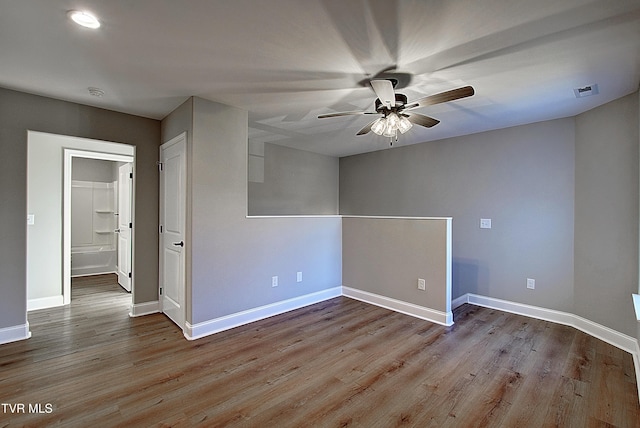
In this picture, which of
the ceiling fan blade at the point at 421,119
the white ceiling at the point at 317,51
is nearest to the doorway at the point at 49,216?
the white ceiling at the point at 317,51

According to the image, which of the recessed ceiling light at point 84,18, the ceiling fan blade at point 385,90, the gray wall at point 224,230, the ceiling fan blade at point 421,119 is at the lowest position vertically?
the gray wall at point 224,230

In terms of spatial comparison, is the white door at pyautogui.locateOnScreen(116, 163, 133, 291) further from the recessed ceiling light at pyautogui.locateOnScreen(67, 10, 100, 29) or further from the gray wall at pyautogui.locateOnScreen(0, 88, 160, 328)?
the recessed ceiling light at pyautogui.locateOnScreen(67, 10, 100, 29)

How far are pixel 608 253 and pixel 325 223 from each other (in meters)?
3.16

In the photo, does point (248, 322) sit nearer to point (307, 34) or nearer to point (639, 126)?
point (307, 34)

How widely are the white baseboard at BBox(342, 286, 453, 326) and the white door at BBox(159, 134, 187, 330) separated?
233 centimetres

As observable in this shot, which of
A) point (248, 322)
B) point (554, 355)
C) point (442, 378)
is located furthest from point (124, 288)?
point (554, 355)

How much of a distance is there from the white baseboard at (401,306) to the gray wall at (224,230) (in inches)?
37.8

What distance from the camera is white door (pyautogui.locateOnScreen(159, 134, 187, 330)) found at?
316 cm

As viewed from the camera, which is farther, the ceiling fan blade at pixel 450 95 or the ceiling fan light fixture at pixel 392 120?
the ceiling fan light fixture at pixel 392 120

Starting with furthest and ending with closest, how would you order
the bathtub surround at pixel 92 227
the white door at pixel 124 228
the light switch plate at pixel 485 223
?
the bathtub surround at pixel 92 227
the white door at pixel 124 228
the light switch plate at pixel 485 223

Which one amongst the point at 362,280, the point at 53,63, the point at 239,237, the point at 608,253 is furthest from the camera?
the point at 362,280

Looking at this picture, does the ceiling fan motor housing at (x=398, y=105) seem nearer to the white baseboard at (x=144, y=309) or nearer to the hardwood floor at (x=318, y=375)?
the hardwood floor at (x=318, y=375)

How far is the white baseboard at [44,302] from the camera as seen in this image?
3800 mm

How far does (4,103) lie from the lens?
2.77 meters
